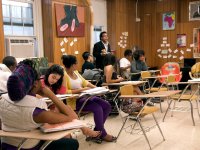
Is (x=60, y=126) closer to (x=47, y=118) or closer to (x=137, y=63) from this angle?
(x=47, y=118)

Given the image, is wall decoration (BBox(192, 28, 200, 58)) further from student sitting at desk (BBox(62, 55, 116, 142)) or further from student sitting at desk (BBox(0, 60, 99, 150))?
student sitting at desk (BBox(0, 60, 99, 150))

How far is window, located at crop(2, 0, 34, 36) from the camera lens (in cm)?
566

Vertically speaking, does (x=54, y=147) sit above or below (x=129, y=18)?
below

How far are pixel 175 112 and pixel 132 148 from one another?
234 centimetres

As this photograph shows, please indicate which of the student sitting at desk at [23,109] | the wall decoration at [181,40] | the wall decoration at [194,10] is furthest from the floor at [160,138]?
the wall decoration at [194,10]

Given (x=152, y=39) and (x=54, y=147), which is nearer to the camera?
(x=54, y=147)

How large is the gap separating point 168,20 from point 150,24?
27.2 inches

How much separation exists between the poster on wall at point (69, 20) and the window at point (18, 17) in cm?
61

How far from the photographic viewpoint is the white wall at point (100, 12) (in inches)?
310

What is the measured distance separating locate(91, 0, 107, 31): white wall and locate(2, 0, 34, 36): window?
2.22 metres

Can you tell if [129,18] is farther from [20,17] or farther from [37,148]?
[37,148]

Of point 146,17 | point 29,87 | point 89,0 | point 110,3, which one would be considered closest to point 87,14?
point 89,0

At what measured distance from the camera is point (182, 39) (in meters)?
8.81

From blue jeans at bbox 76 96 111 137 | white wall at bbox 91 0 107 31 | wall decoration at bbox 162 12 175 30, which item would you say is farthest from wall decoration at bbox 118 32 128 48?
blue jeans at bbox 76 96 111 137
